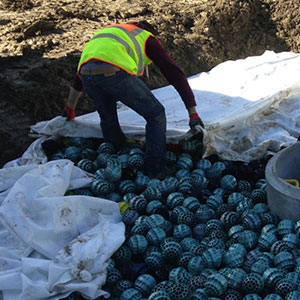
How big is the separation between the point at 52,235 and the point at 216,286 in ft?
4.38

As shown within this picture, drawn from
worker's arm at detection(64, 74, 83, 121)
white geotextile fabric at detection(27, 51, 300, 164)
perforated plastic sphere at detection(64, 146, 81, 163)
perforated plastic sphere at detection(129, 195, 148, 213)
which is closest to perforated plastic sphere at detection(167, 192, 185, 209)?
perforated plastic sphere at detection(129, 195, 148, 213)

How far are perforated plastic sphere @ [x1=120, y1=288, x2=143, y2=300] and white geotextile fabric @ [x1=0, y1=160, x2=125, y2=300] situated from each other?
0.49 ft

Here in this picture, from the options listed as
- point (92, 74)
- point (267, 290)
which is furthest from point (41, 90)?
point (267, 290)

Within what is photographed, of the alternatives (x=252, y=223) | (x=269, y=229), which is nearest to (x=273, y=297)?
(x=269, y=229)

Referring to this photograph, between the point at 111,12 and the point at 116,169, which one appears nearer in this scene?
the point at 116,169

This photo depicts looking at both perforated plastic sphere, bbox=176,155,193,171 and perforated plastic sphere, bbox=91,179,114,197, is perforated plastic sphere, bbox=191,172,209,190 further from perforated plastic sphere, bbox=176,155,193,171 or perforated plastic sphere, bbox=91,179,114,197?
perforated plastic sphere, bbox=91,179,114,197

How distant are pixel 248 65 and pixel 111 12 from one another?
2.46 metres

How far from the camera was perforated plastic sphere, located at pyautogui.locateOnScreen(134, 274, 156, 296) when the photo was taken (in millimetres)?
3572

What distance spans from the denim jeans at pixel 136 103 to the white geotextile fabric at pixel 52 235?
0.66m

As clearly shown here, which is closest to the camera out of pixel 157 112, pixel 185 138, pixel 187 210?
pixel 187 210

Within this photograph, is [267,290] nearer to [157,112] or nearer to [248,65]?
[157,112]

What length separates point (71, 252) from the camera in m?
3.64

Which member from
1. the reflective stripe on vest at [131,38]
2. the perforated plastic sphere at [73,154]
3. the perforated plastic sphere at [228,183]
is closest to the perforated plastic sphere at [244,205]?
the perforated plastic sphere at [228,183]

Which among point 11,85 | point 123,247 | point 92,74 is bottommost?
point 123,247
